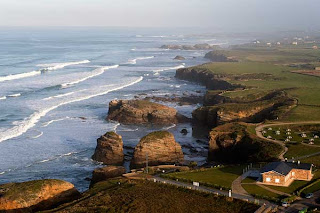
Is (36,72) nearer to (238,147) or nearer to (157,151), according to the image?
(157,151)

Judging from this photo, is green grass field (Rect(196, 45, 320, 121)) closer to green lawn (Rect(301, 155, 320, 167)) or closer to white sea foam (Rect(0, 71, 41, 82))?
green lawn (Rect(301, 155, 320, 167))

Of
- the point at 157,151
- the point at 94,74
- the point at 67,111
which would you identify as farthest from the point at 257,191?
the point at 94,74

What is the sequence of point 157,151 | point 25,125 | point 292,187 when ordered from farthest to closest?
point 25,125 → point 157,151 → point 292,187

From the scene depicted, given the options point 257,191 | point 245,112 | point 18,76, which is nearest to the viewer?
point 257,191

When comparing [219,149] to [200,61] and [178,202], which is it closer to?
[178,202]

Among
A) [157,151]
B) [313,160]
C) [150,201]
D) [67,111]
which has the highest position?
[313,160]

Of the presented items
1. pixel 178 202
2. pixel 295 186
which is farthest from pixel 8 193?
pixel 295 186

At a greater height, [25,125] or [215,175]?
[215,175]
